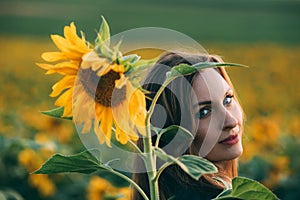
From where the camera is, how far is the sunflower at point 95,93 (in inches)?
49.3

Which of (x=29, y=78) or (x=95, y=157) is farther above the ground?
(x=95, y=157)

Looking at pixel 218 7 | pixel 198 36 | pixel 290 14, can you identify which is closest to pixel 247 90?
pixel 198 36

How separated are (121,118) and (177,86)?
1.67ft

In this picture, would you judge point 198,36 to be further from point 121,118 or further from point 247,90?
point 121,118

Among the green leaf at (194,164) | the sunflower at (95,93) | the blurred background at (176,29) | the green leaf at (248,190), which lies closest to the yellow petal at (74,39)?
the sunflower at (95,93)

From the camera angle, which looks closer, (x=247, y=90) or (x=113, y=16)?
(x=247, y=90)

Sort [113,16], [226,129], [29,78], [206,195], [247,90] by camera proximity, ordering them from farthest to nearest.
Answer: [113,16]
[29,78]
[247,90]
[206,195]
[226,129]

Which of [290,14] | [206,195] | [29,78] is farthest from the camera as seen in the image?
[290,14]

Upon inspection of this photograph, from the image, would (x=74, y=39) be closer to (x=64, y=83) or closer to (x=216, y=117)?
(x=64, y=83)

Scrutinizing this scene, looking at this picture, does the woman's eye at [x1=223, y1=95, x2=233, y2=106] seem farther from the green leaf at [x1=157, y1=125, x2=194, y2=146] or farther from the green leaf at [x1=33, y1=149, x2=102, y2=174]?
the green leaf at [x1=33, y1=149, x2=102, y2=174]

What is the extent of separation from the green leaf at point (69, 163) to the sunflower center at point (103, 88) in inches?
3.6

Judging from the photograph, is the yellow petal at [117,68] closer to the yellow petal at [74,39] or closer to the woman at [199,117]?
the yellow petal at [74,39]

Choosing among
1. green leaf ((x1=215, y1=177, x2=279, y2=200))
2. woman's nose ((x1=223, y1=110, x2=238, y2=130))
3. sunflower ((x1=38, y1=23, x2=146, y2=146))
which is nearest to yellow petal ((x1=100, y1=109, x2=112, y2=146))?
sunflower ((x1=38, y1=23, x2=146, y2=146))

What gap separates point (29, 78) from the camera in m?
9.34
